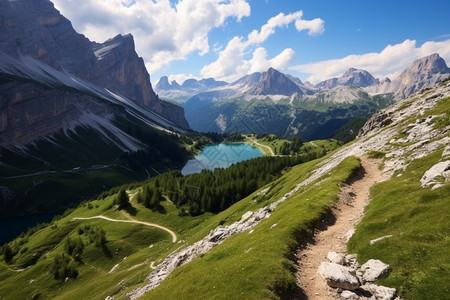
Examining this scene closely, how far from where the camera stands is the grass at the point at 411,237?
16.8 meters

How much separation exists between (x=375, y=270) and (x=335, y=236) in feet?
27.4

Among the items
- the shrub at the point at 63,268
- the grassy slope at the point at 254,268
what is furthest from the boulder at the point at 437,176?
the shrub at the point at 63,268

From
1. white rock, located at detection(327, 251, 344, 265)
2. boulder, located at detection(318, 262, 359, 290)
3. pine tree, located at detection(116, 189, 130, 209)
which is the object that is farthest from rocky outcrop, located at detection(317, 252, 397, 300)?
pine tree, located at detection(116, 189, 130, 209)

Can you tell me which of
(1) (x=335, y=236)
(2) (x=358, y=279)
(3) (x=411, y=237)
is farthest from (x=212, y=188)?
(2) (x=358, y=279)

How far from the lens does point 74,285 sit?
2569 inches

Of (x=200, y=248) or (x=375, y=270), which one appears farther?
(x=200, y=248)

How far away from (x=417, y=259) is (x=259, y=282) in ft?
34.4

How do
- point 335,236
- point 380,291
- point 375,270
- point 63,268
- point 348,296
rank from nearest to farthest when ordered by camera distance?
point 380,291
point 348,296
point 375,270
point 335,236
point 63,268

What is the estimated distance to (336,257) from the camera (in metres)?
22.5

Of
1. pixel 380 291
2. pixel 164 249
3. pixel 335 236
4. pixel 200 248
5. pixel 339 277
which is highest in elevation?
pixel 339 277

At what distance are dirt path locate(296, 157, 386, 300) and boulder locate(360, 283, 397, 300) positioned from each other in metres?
2.19

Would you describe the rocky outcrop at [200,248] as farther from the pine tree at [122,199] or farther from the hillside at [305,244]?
the pine tree at [122,199]

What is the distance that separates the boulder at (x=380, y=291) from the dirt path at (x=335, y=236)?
7.20 feet

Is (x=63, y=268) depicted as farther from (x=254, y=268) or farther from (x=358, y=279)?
(x=358, y=279)
